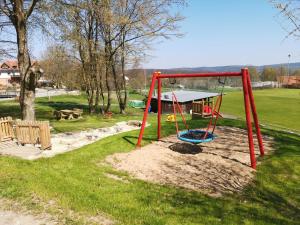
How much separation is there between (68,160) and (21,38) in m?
7.55

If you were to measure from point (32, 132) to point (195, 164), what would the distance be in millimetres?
6464

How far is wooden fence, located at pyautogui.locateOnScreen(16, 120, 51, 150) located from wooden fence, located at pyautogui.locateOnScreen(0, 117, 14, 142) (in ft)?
2.33

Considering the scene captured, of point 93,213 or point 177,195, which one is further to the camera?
point 177,195

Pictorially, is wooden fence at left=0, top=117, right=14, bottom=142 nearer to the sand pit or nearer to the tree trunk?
the tree trunk

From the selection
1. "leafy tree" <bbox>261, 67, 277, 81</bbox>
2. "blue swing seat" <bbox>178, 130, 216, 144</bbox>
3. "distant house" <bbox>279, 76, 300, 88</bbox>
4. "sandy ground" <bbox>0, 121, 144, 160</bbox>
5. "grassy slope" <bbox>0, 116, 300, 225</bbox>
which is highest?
"leafy tree" <bbox>261, 67, 277, 81</bbox>

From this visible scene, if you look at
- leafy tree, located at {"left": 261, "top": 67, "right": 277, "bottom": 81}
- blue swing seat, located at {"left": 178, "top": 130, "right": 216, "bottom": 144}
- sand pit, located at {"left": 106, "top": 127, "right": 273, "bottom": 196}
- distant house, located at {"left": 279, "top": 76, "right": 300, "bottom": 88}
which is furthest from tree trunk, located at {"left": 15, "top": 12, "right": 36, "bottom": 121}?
leafy tree, located at {"left": 261, "top": 67, "right": 277, "bottom": 81}

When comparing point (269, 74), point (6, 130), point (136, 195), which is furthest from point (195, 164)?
point (269, 74)

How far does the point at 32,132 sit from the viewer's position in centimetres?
1215

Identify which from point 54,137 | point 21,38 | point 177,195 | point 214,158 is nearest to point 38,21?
point 21,38

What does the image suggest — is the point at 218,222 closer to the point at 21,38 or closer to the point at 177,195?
the point at 177,195

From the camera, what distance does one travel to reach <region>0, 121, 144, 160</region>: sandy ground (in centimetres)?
1119

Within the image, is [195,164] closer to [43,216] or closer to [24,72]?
[43,216]

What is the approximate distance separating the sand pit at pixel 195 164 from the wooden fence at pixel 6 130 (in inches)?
189

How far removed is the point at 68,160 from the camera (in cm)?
1052
